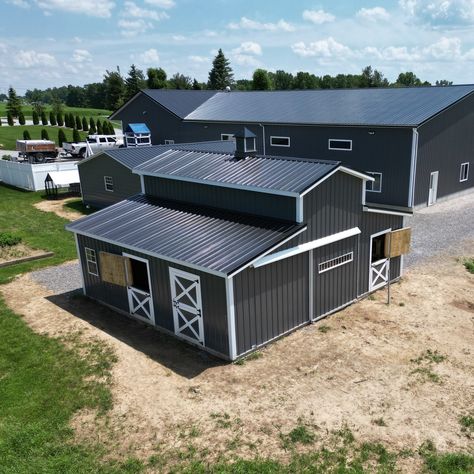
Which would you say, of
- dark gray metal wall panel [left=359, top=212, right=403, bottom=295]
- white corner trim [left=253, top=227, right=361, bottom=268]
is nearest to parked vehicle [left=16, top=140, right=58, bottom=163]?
dark gray metal wall panel [left=359, top=212, right=403, bottom=295]

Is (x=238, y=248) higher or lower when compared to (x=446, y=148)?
lower

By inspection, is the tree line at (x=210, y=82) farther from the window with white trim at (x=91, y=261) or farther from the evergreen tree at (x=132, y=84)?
the window with white trim at (x=91, y=261)

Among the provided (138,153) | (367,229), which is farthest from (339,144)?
(367,229)

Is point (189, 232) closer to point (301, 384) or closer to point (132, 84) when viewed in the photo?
point (301, 384)

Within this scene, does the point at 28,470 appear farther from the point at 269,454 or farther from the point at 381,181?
the point at 381,181

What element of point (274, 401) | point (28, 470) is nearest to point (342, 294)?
point (274, 401)
